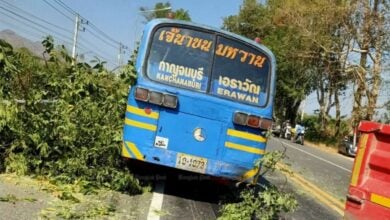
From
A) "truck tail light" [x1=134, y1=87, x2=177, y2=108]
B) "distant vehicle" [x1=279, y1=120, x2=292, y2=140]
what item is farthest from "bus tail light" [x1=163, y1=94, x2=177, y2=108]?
"distant vehicle" [x1=279, y1=120, x2=292, y2=140]

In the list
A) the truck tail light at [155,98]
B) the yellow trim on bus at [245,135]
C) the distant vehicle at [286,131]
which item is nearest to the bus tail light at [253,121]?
the yellow trim on bus at [245,135]

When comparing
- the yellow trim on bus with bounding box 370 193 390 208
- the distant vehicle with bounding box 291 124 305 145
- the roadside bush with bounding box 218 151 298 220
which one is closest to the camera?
the yellow trim on bus with bounding box 370 193 390 208

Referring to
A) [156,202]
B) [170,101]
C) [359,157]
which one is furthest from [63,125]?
[359,157]

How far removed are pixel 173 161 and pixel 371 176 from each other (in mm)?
3205

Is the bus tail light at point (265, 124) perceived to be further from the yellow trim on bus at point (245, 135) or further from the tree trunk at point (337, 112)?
the tree trunk at point (337, 112)

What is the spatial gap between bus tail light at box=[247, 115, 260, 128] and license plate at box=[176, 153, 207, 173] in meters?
0.80

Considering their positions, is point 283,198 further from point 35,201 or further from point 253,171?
point 35,201

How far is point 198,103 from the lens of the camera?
802cm

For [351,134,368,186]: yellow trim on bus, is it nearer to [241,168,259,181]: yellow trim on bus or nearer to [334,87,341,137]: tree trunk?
[241,168,259,181]: yellow trim on bus

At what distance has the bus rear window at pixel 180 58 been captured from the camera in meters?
8.14

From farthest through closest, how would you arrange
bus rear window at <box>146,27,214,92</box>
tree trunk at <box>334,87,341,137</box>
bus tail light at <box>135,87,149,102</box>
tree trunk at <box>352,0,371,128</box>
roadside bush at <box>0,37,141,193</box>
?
tree trunk at <box>334,87,341,137</box>, tree trunk at <box>352,0,371,128</box>, roadside bush at <box>0,37,141,193</box>, bus rear window at <box>146,27,214,92</box>, bus tail light at <box>135,87,149,102</box>

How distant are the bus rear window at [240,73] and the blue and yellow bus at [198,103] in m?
0.01

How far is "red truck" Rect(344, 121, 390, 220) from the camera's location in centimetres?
520

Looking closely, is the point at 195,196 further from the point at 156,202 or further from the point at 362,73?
the point at 362,73
